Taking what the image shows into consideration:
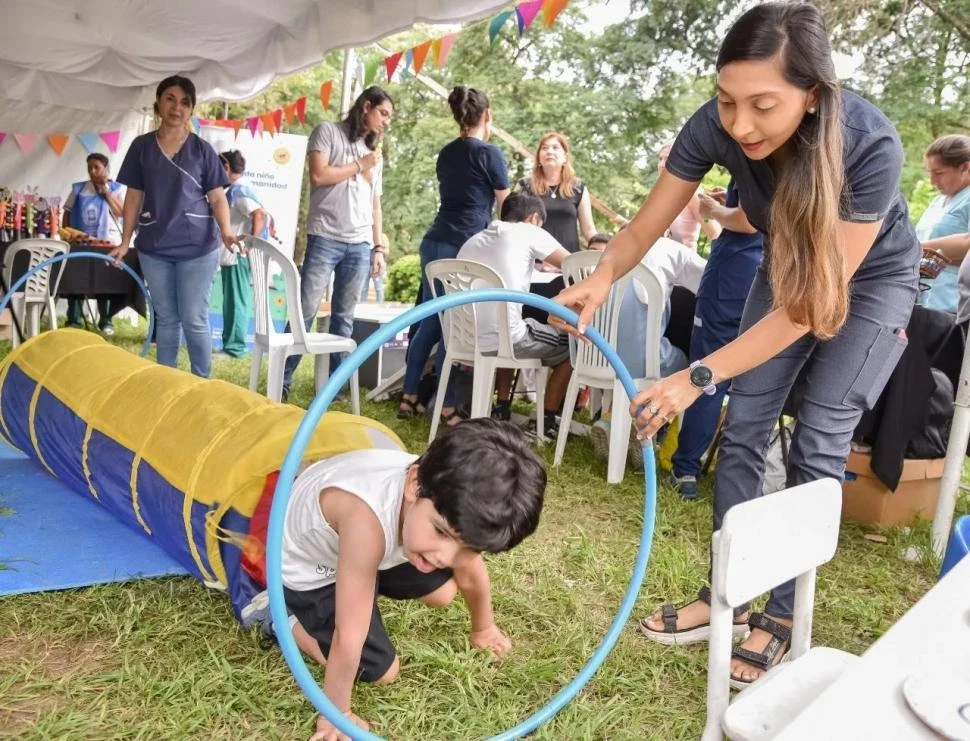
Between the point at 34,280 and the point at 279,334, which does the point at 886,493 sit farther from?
the point at 34,280

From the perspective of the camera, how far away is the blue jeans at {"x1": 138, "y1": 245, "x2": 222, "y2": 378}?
4.38 metres

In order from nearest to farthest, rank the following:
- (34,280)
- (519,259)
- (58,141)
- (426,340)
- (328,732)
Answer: (328,732)
(519,259)
(426,340)
(34,280)
(58,141)

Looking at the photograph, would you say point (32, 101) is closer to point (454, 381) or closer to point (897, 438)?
point (454, 381)

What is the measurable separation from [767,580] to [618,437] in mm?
2627

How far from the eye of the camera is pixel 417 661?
2.16m

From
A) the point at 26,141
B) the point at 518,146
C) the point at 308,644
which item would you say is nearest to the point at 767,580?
the point at 308,644

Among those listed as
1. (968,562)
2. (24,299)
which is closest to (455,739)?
(968,562)

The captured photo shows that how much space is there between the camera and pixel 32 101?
8141 millimetres

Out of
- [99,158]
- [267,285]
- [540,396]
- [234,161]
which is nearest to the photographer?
[540,396]

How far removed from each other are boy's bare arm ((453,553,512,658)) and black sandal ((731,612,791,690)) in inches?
23.3

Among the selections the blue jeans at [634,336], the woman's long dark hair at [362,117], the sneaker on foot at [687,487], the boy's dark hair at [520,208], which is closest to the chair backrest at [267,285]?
the woman's long dark hair at [362,117]

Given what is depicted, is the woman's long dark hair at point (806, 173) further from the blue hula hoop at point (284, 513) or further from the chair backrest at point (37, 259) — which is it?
the chair backrest at point (37, 259)

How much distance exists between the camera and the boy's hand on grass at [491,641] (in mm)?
2240

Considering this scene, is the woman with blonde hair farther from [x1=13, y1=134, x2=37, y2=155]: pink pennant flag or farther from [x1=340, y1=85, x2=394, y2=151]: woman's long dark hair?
[x1=13, y1=134, x2=37, y2=155]: pink pennant flag
